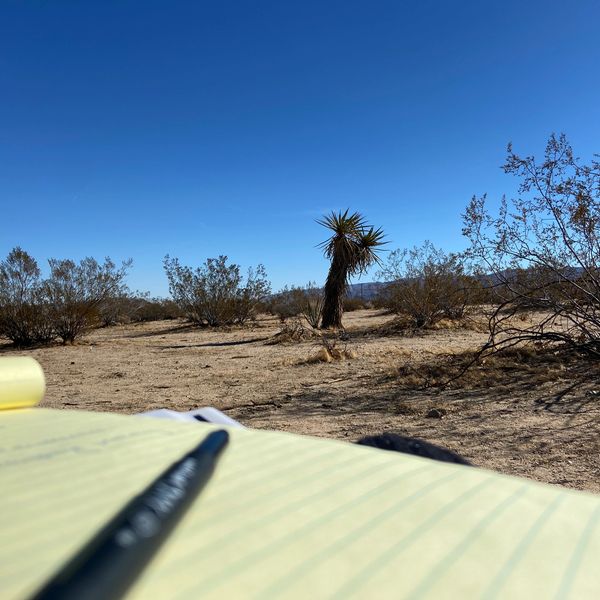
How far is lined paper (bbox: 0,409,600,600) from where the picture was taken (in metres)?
0.78

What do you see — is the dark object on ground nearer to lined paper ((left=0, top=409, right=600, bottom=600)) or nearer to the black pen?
lined paper ((left=0, top=409, right=600, bottom=600))

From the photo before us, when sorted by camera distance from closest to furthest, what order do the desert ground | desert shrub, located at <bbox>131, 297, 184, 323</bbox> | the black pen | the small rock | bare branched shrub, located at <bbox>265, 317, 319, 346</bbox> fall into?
the black pen, the desert ground, the small rock, bare branched shrub, located at <bbox>265, 317, 319, 346</bbox>, desert shrub, located at <bbox>131, 297, 184, 323</bbox>

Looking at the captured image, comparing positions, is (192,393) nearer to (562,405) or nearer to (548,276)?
(562,405)

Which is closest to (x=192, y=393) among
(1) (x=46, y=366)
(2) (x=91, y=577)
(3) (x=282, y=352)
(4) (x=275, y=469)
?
(3) (x=282, y=352)

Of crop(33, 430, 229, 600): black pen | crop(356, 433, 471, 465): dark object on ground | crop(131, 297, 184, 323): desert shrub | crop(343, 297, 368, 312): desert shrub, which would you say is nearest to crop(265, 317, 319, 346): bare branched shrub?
A: crop(356, 433, 471, 465): dark object on ground

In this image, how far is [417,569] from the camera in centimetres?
82

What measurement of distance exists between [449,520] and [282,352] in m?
9.08

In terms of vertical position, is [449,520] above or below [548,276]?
below

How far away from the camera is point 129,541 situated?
840 millimetres

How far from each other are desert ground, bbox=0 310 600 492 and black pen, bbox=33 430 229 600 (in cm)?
272

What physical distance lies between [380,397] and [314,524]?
4.66 m

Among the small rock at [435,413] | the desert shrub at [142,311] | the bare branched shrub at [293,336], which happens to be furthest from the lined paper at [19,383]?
the desert shrub at [142,311]

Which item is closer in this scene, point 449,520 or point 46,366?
point 449,520

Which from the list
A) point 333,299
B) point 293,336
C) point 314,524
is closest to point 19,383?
point 314,524
